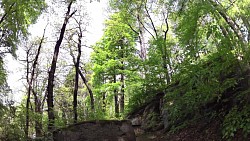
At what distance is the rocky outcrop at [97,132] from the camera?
7469 mm

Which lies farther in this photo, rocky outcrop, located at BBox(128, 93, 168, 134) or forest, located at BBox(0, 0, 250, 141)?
rocky outcrop, located at BBox(128, 93, 168, 134)

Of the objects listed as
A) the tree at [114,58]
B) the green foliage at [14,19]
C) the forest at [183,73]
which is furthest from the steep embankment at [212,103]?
the tree at [114,58]

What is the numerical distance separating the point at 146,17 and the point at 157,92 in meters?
9.45

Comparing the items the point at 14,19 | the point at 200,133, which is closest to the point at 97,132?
the point at 200,133

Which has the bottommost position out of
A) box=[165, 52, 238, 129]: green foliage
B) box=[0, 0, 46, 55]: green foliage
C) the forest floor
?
the forest floor

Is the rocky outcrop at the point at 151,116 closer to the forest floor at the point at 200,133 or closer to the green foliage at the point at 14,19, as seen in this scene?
the forest floor at the point at 200,133

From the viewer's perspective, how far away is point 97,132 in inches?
304

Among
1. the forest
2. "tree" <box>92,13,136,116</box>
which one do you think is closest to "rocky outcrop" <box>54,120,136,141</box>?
the forest

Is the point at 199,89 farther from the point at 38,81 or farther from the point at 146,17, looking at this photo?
the point at 38,81

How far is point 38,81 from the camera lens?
2505 cm

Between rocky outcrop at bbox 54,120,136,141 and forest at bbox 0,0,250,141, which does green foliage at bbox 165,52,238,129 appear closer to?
forest at bbox 0,0,250,141

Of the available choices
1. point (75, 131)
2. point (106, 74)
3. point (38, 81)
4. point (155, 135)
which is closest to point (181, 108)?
point (155, 135)

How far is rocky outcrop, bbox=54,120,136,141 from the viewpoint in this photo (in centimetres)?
747

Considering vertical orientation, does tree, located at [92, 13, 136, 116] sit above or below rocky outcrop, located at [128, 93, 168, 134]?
above
